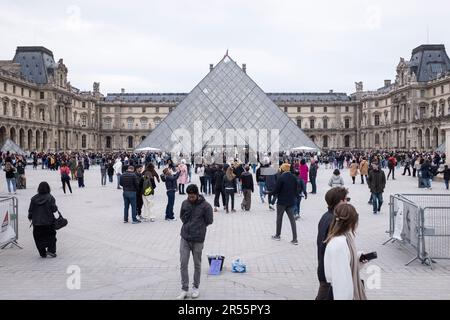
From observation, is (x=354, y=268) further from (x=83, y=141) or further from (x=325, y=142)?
(x=325, y=142)

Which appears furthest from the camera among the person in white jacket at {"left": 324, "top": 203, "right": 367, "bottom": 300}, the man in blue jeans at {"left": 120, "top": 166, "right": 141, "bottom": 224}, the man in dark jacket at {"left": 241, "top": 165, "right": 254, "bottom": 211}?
the man in dark jacket at {"left": 241, "top": 165, "right": 254, "bottom": 211}

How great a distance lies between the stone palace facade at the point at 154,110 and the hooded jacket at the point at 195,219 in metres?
40.0

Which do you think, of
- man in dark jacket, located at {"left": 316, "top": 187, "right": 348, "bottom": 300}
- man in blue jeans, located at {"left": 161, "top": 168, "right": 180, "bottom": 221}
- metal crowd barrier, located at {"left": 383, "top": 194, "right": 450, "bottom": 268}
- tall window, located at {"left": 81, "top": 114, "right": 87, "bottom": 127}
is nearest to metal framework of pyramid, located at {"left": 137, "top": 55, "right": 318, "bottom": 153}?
man in blue jeans, located at {"left": 161, "top": 168, "right": 180, "bottom": 221}

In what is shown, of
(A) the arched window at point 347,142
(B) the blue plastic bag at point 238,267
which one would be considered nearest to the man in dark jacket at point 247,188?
(B) the blue plastic bag at point 238,267

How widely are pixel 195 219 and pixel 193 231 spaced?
4.9 inches

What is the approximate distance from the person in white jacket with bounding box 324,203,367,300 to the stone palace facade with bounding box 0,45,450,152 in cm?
4130

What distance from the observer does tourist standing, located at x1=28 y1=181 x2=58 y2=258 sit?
6.53 meters

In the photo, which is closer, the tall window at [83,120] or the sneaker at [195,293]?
the sneaker at [195,293]

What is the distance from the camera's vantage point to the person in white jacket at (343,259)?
2832 millimetres

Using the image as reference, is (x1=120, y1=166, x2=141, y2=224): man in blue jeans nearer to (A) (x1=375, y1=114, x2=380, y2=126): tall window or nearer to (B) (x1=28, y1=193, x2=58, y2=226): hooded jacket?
(B) (x1=28, y1=193, x2=58, y2=226): hooded jacket

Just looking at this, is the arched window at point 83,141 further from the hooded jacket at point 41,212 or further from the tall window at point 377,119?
the hooded jacket at point 41,212

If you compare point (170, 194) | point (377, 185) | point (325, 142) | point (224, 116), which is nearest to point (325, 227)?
point (170, 194)

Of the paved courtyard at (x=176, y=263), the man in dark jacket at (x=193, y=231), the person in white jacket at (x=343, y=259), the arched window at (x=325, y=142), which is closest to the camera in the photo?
the person in white jacket at (x=343, y=259)
